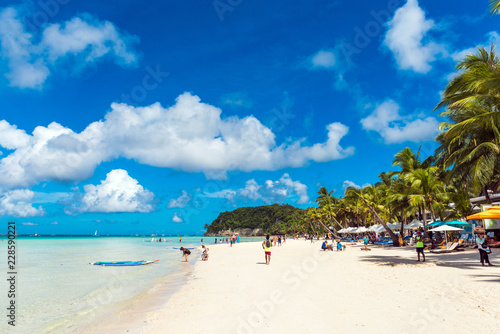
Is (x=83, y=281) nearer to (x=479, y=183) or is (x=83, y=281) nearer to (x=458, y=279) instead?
(x=458, y=279)

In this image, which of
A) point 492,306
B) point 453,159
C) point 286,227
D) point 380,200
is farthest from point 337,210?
point 286,227

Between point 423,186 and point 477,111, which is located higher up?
point 477,111

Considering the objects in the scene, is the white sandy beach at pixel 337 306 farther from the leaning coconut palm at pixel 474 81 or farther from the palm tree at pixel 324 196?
the palm tree at pixel 324 196

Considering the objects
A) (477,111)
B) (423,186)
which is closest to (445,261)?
(477,111)

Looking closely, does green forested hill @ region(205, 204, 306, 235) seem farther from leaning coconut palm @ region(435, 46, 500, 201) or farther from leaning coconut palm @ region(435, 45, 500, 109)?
leaning coconut palm @ region(435, 45, 500, 109)

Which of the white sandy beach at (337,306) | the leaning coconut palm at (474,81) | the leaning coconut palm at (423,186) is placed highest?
the leaning coconut palm at (474,81)

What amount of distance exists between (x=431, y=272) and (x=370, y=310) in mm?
7256

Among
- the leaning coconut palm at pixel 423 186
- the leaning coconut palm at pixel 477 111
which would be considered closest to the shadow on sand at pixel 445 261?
the leaning coconut palm at pixel 477 111

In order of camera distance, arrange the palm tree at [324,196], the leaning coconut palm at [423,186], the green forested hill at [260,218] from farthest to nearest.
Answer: the green forested hill at [260,218] → the palm tree at [324,196] → the leaning coconut palm at [423,186]

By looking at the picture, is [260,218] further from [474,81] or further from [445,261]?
[474,81]

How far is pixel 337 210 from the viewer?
6394 centimetres

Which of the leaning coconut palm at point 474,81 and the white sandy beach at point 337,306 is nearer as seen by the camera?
the white sandy beach at point 337,306

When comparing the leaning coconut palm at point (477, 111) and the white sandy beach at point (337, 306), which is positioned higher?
the leaning coconut palm at point (477, 111)

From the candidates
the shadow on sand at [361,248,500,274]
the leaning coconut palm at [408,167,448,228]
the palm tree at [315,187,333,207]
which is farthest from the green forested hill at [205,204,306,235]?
the shadow on sand at [361,248,500,274]
